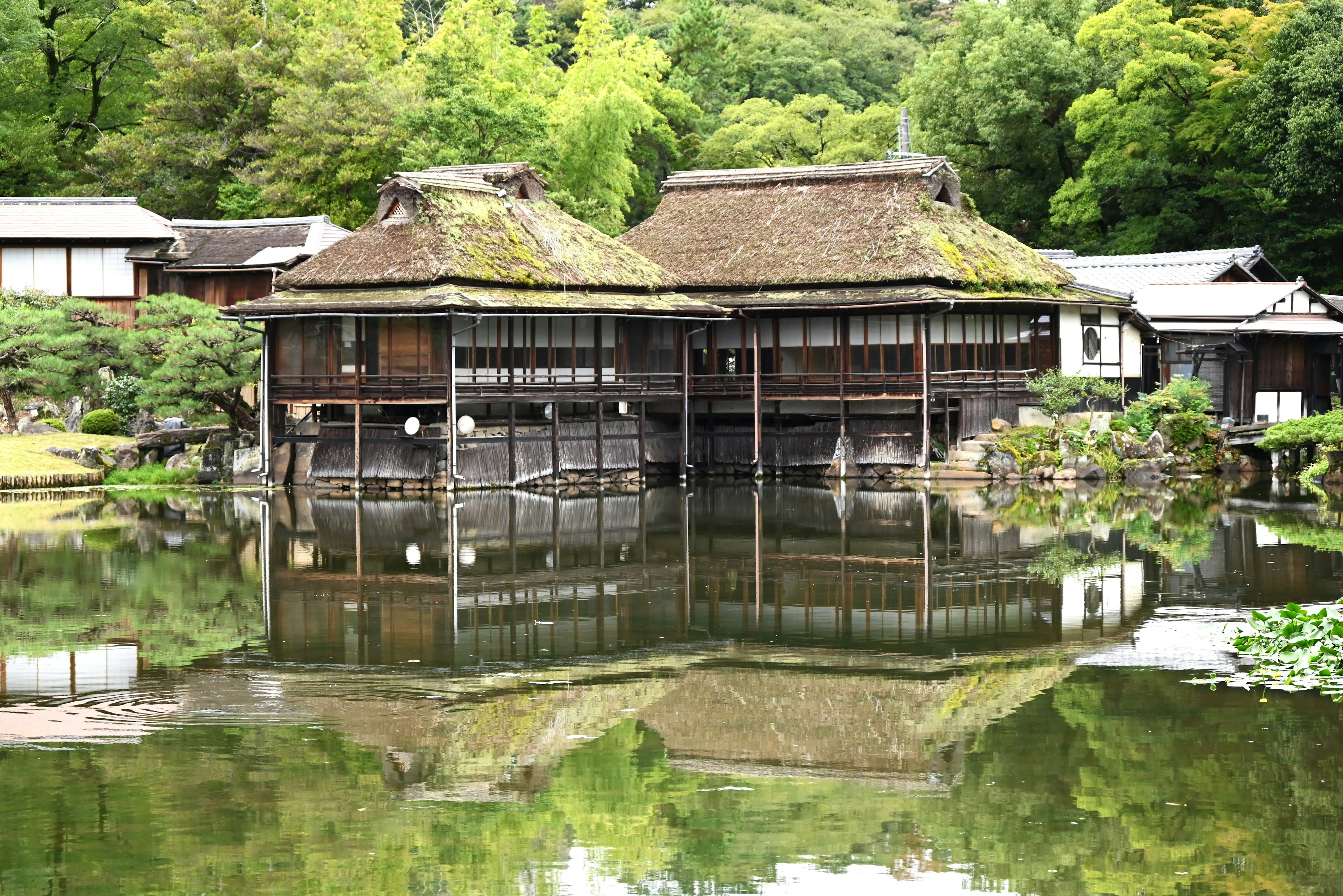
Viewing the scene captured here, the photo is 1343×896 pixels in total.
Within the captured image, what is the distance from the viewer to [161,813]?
1206cm

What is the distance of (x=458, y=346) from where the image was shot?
127 ft

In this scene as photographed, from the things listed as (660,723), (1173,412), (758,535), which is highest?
(1173,412)

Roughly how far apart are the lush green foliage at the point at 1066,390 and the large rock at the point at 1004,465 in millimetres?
2085

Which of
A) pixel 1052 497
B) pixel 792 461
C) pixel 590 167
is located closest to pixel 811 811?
pixel 1052 497

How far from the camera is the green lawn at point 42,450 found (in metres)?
39.5

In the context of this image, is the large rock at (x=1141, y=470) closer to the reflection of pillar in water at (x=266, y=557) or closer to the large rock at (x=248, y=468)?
the reflection of pillar in water at (x=266, y=557)

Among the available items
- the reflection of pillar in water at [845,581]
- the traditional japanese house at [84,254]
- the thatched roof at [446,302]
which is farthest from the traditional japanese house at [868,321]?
the traditional japanese house at [84,254]

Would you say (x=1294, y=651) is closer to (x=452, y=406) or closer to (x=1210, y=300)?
(x=452, y=406)

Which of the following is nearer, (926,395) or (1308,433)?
(1308,433)

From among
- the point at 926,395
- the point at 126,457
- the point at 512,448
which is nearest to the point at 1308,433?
the point at 926,395

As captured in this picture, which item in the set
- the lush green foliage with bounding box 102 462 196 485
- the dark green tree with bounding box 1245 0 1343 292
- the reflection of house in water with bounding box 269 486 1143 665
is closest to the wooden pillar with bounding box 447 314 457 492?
the reflection of house in water with bounding box 269 486 1143 665

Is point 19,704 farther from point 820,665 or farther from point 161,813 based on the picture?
point 820,665

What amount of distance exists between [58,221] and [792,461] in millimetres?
22958

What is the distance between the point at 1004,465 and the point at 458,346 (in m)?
13.6
